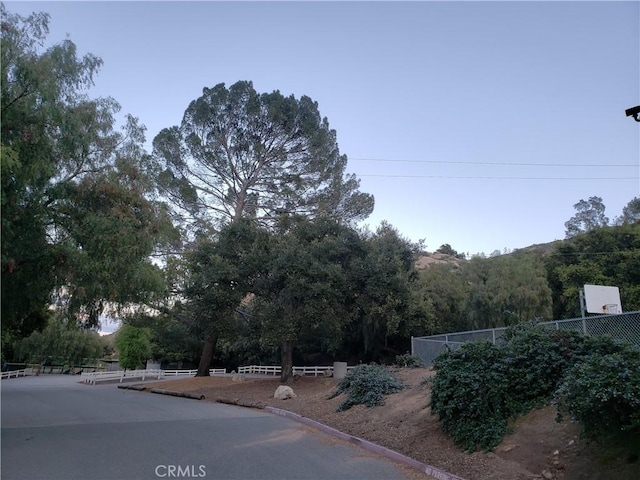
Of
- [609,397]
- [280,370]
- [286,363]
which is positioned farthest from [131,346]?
[609,397]

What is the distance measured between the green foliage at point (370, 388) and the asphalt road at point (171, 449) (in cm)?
218

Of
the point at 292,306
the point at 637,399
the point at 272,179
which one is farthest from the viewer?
the point at 272,179

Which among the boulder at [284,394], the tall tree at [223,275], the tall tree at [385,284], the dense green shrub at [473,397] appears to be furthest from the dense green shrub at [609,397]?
the tall tree at [223,275]

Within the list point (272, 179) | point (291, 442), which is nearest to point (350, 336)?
point (272, 179)

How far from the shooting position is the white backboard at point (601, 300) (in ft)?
69.4

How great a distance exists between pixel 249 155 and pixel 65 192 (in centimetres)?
2339

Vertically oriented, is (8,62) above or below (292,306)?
above

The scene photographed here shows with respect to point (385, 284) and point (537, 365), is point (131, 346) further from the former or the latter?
point (537, 365)

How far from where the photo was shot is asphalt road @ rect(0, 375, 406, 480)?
8164 mm

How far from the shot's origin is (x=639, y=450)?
6.83 m

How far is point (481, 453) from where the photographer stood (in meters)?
8.84

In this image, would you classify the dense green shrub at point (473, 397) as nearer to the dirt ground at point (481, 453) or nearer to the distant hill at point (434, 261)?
the dirt ground at point (481, 453)

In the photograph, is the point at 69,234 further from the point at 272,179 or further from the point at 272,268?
the point at 272,179

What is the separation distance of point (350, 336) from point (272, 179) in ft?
43.2
